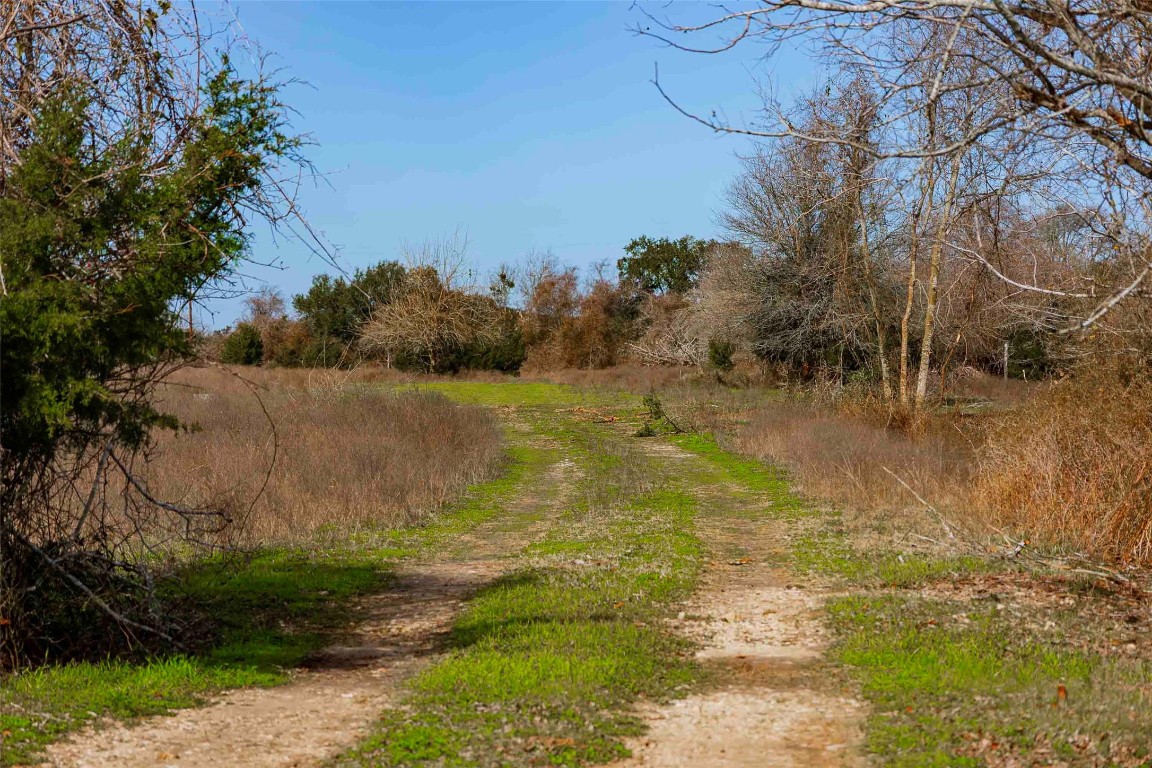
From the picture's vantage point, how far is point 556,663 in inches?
273

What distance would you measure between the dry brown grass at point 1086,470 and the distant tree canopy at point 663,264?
170 feet

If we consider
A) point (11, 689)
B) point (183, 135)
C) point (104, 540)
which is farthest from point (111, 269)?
point (11, 689)

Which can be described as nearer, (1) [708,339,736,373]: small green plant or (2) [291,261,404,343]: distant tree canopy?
(1) [708,339,736,373]: small green plant

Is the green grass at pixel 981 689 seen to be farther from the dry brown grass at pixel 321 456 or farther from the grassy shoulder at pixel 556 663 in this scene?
the dry brown grass at pixel 321 456

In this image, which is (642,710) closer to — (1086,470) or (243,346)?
(1086,470)

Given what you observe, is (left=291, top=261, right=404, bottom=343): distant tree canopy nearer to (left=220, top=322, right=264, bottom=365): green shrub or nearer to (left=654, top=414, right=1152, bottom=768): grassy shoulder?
(left=220, top=322, right=264, bottom=365): green shrub

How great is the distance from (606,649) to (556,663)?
21.8 inches

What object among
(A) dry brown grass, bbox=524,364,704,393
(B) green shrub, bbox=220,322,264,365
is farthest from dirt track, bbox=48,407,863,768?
(B) green shrub, bbox=220,322,264,365

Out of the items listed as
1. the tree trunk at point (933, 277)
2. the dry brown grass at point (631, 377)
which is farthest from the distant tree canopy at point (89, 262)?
the dry brown grass at point (631, 377)

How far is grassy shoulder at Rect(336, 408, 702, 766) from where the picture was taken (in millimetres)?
5574

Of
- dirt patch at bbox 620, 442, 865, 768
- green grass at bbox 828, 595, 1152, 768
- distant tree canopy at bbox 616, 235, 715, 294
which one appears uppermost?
distant tree canopy at bbox 616, 235, 715, 294

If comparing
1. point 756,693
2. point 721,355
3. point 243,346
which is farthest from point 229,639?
point 243,346

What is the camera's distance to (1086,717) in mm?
5781

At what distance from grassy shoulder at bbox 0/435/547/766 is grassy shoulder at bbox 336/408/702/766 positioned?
125 cm
